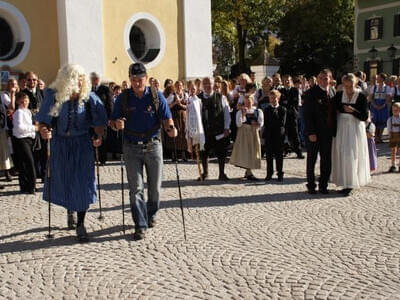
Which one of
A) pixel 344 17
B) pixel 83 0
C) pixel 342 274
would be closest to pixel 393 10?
pixel 344 17

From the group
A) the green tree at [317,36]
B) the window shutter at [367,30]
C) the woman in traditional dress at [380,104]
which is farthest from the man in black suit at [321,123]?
the green tree at [317,36]

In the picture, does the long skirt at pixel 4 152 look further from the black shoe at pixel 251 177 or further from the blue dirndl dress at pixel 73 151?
the black shoe at pixel 251 177

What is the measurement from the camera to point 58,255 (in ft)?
18.4

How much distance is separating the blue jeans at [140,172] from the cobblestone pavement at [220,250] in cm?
33

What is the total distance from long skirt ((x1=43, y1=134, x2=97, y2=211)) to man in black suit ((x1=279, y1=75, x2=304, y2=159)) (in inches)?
285

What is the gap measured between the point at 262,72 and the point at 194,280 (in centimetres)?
2362

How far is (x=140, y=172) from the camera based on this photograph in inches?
243

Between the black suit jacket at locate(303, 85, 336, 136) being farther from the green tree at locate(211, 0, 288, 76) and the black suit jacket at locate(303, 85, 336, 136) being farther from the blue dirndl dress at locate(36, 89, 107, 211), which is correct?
the green tree at locate(211, 0, 288, 76)

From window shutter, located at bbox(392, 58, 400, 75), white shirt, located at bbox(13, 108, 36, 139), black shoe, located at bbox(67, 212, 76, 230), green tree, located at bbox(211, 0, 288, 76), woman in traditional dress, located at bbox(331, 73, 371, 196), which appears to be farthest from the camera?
window shutter, located at bbox(392, 58, 400, 75)

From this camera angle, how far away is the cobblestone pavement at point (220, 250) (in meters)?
4.63

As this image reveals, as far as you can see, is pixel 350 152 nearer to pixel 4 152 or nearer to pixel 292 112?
pixel 292 112

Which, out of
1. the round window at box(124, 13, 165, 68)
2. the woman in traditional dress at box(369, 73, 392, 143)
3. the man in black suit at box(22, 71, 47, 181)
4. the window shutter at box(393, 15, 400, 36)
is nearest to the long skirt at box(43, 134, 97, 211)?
the man in black suit at box(22, 71, 47, 181)

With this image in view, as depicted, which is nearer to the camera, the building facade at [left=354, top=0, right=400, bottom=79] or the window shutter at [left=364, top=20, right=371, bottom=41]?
the building facade at [left=354, top=0, right=400, bottom=79]

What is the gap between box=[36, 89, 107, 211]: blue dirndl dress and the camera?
5918 millimetres
